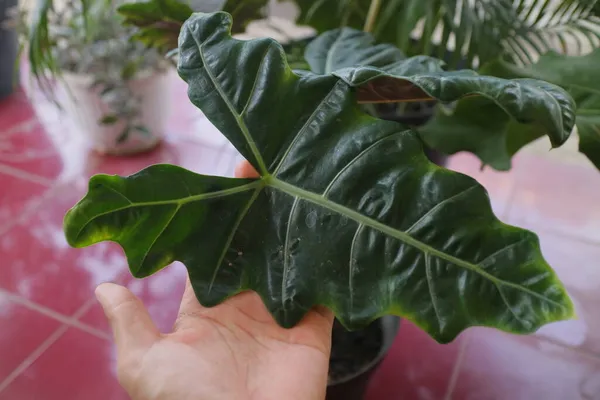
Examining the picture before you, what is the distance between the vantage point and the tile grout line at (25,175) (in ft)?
5.85

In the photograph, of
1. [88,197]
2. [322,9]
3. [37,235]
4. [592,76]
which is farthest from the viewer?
[37,235]

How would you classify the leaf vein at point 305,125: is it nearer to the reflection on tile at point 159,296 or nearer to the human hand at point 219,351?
the human hand at point 219,351

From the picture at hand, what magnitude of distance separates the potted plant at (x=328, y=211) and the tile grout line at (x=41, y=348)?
784mm

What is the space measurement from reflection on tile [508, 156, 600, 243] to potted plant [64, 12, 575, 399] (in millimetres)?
1133

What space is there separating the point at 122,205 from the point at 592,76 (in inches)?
27.1

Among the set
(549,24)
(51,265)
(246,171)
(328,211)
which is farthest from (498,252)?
(51,265)

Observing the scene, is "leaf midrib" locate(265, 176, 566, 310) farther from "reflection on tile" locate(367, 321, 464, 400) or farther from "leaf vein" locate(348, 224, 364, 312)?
"reflection on tile" locate(367, 321, 464, 400)

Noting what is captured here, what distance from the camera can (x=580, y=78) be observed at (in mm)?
825

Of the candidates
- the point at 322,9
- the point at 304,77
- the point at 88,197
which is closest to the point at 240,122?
the point at 304,77

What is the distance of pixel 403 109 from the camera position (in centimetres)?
136

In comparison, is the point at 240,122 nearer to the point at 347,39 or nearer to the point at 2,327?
the point at 347,39

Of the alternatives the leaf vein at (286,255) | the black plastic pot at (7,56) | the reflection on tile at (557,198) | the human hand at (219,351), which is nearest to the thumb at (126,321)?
the human hand at (219,351)

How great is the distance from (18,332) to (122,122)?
72 cm

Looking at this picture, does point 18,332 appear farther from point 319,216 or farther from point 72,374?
point 319,216
